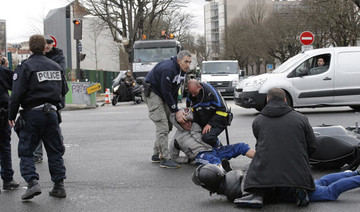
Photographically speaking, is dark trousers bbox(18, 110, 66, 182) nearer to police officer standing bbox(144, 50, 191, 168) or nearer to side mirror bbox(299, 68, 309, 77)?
police officer standing bbox(144, 50, 191, 168)

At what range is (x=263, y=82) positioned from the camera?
15195mm

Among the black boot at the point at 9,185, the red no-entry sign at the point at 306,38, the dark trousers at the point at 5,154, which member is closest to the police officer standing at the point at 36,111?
the dark trousers at the point at 5,154

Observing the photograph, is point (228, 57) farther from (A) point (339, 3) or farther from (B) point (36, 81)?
(B) point (36, 81)

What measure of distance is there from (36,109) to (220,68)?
21665 mm

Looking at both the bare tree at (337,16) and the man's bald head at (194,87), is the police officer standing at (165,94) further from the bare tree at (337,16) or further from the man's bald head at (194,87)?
the bare tree at (337,16)

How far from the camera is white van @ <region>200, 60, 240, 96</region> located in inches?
1037

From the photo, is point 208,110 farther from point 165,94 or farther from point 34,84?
point 34,84

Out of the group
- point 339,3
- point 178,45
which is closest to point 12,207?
point 178,45

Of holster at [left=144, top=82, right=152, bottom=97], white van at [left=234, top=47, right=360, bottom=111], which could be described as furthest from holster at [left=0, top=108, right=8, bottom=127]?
white van at [left=234, top=47, right=360, bottom=111]

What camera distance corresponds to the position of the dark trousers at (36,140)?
6.01 metres

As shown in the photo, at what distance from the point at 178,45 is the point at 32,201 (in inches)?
898

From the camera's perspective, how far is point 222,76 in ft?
87.3

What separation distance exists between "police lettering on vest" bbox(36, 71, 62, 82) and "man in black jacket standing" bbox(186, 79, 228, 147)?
2.19 metres

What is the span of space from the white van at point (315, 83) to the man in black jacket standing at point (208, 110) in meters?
7.36
